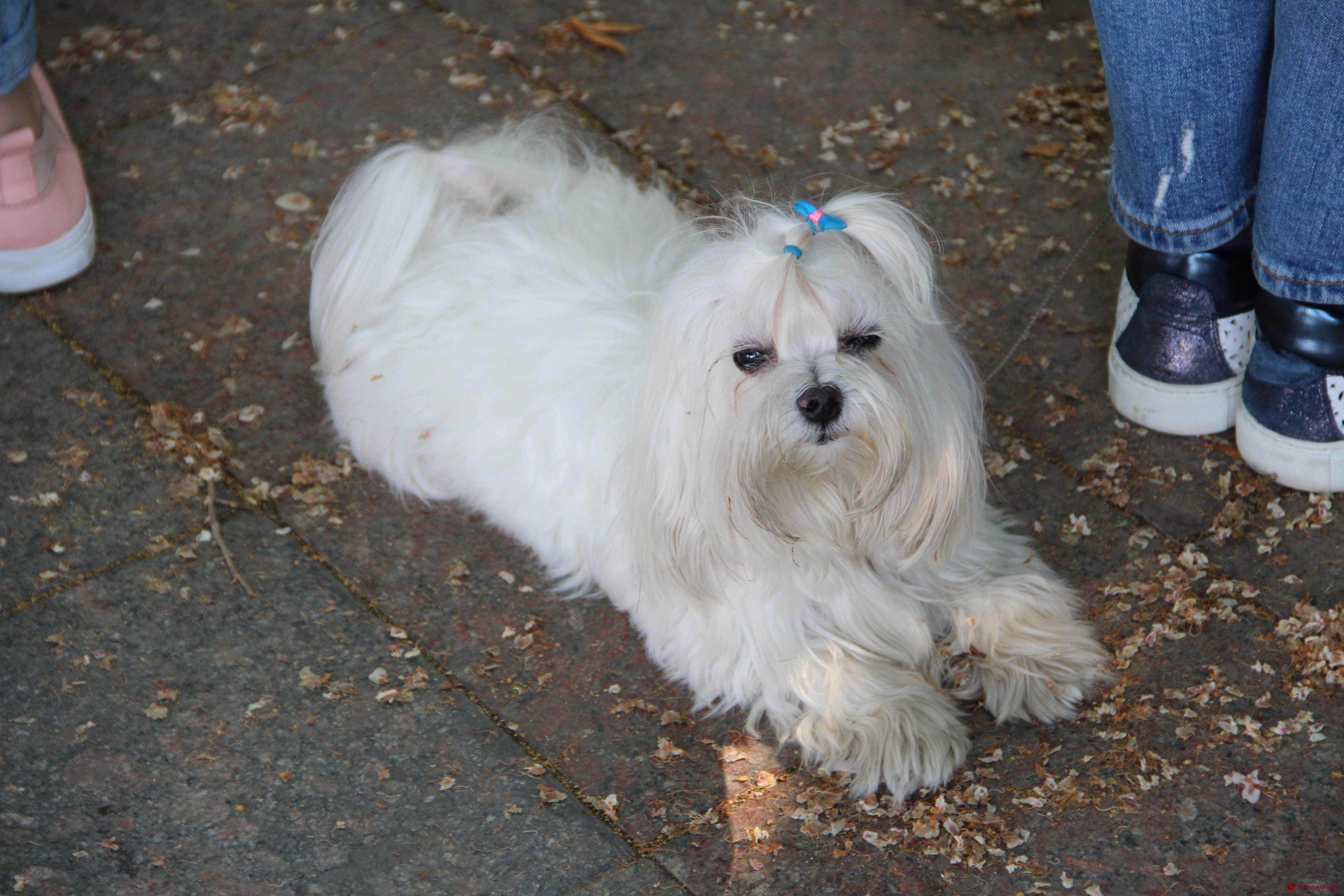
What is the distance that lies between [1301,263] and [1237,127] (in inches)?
10.6

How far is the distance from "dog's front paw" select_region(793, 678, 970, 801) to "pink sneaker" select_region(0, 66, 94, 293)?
83.9 inches

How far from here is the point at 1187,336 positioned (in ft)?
8.93

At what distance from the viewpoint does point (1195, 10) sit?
2.36 m

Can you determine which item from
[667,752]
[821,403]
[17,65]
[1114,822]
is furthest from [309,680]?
[17,65]

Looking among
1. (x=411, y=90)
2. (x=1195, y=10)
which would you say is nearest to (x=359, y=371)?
(x=411, y=90)

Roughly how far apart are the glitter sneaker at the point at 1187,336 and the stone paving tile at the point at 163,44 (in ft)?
8.15

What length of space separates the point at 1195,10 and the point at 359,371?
66.3 inches

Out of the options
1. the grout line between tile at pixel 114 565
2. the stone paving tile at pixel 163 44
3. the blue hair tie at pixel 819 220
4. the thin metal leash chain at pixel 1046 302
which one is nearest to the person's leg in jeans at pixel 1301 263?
the thin metal leash chain at pixel 1046 302

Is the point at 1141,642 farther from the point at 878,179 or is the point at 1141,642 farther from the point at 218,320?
the point at 218,320

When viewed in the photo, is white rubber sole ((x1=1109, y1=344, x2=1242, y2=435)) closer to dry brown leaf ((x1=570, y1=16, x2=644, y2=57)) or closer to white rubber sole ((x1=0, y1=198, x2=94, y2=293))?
dry brown leaf ((x1=570, y1=16, x2=644, y2=57))

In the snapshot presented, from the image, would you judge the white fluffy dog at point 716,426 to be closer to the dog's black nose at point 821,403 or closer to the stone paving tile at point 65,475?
the dog's black nose at point 821,403

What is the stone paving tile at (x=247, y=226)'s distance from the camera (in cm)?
311

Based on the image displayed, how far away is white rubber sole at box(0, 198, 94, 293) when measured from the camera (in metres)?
3.28

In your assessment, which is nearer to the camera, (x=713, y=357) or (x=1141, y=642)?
(x=713, y=357)
